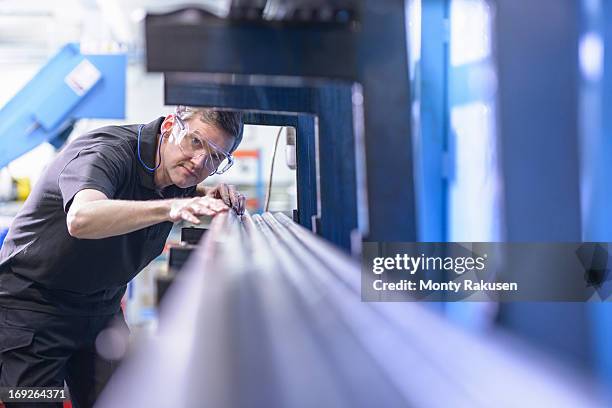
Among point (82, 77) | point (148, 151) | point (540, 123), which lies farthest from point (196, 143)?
point (82, 77)

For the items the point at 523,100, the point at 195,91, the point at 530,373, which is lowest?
the point at 530,373

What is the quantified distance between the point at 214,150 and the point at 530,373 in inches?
33.9

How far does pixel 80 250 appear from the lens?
46.4 inches

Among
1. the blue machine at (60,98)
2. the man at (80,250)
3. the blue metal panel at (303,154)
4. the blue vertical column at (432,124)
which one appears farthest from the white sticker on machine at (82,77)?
the blue vertical column at (432,124)

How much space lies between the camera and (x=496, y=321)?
0.59 m

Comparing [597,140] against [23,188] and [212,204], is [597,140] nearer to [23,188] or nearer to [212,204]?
[212,204]

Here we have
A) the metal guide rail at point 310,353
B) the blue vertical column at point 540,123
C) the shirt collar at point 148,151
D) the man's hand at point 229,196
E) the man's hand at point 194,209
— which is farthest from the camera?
the man's hand at point 229,196

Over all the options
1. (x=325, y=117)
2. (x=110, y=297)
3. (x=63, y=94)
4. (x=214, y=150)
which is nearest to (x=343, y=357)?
(x=325, y=117)

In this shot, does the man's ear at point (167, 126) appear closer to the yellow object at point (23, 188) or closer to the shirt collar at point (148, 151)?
the shirt collar at point (148, 151)

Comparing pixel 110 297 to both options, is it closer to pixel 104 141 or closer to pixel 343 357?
pixel 104 141

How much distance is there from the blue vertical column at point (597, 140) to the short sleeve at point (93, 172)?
742 mm

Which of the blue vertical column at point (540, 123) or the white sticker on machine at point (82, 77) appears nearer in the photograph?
the blue vertical column at point (540, 123)

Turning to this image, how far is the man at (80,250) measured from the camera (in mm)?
1178

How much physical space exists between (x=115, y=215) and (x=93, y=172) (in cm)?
15
